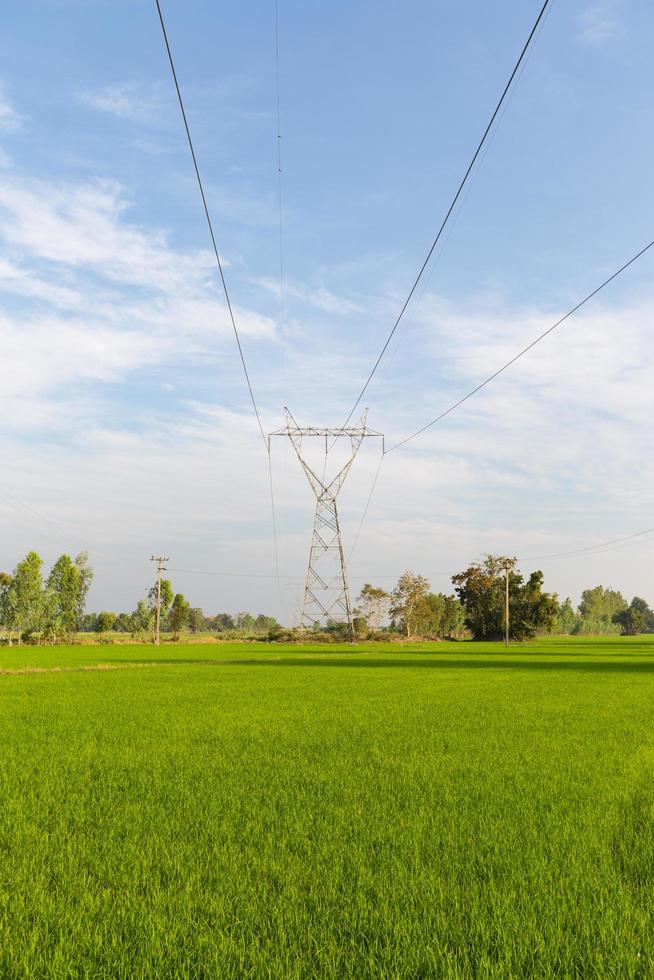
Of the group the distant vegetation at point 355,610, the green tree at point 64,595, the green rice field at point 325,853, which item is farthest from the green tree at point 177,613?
the green rice field at point 325,853

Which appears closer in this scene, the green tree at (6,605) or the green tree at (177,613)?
the green tree at (6,605)

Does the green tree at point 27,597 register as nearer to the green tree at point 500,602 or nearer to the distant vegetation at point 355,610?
the distant vegetation at point 355,610

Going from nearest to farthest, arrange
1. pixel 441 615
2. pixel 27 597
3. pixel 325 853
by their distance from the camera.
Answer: pixel 325 853, pixel 27 597, pixel 441 615

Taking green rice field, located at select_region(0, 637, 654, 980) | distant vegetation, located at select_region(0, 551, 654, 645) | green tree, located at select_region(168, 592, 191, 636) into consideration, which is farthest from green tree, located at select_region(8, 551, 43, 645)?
green rice field, located at select_region(0, 637, 654, 980)

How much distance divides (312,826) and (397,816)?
85 centimetres

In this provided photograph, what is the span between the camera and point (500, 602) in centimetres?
11200

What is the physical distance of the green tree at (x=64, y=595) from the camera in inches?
3885

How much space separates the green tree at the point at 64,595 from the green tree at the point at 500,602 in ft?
187

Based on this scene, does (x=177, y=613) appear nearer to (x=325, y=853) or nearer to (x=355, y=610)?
(x=355, y=610)

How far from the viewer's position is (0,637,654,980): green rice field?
12.8 feet

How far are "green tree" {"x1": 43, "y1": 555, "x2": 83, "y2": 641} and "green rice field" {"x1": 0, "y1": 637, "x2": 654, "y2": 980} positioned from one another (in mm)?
92117

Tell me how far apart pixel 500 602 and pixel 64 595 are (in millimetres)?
63994

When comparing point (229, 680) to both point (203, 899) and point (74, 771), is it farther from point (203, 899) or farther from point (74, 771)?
point (203, 899)

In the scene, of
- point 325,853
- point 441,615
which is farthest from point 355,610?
point 325,853
